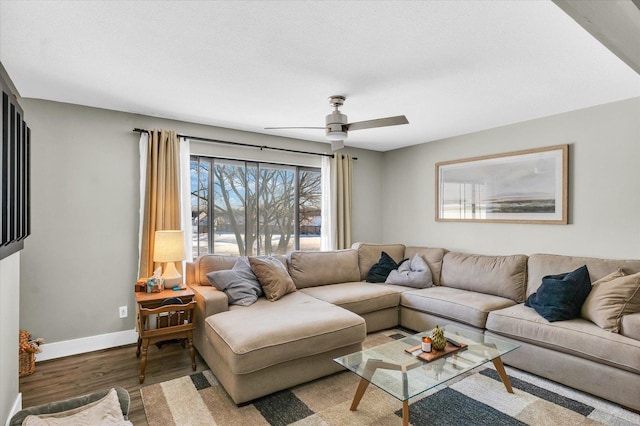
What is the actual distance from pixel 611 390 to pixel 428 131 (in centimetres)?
314

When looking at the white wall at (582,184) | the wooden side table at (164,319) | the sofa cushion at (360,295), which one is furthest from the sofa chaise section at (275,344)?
the white wall at (582,184)

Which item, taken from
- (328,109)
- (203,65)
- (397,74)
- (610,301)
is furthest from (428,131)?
(203,65)

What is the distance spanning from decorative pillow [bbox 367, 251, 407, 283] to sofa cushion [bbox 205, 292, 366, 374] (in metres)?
1.51

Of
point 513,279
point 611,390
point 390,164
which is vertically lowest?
point 611,390

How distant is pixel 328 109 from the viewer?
3.57 m

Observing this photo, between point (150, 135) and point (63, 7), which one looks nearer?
point (63, 7)

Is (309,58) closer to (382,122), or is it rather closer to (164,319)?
(382,122)

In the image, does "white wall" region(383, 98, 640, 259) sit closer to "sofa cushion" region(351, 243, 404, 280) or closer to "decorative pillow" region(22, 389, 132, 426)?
"sofa cushion" region(351, 243, 404, 280)

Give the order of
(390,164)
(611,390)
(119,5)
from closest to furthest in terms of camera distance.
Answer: (119,5), (611,390), (390,164)

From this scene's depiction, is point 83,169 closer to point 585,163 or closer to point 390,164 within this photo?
point 390,164

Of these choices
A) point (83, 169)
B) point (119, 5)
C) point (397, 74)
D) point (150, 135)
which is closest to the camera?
point (119, 5)

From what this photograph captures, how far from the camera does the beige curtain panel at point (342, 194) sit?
17.1ft

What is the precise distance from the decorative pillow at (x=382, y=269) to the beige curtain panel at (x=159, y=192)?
7.86ft

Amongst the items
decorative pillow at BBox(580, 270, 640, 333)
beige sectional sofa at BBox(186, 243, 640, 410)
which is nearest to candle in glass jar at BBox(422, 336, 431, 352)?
beige sectional sofa at BBox(186, 243, 640, 410)
